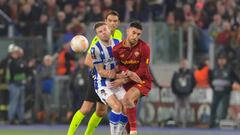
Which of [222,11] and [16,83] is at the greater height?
[222,11]

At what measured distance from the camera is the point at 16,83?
24672 millimetres

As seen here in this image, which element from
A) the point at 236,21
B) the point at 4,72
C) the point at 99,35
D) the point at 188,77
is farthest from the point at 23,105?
the point at 99,35

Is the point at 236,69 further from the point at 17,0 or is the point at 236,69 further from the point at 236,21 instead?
the point at 17,0

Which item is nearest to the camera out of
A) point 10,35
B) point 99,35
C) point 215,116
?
point 99,35

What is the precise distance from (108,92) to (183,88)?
909 centimetres

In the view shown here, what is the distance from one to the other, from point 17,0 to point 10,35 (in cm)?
135

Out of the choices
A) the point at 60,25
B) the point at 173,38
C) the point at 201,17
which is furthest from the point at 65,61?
the point at 201,17

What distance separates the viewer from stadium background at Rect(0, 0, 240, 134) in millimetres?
24156

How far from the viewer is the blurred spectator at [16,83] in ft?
80.4

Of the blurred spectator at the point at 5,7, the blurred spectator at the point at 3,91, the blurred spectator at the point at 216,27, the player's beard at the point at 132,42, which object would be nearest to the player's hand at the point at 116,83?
the player's beard at the point at 132,42

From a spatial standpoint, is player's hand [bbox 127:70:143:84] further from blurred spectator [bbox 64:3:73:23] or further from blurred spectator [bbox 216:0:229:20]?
blurred spectator [bbox 64:3:73:23]

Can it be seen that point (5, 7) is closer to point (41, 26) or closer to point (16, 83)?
point (41, 26)

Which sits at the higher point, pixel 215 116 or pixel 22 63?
pixel 22 63

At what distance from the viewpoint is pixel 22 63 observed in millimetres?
24547
